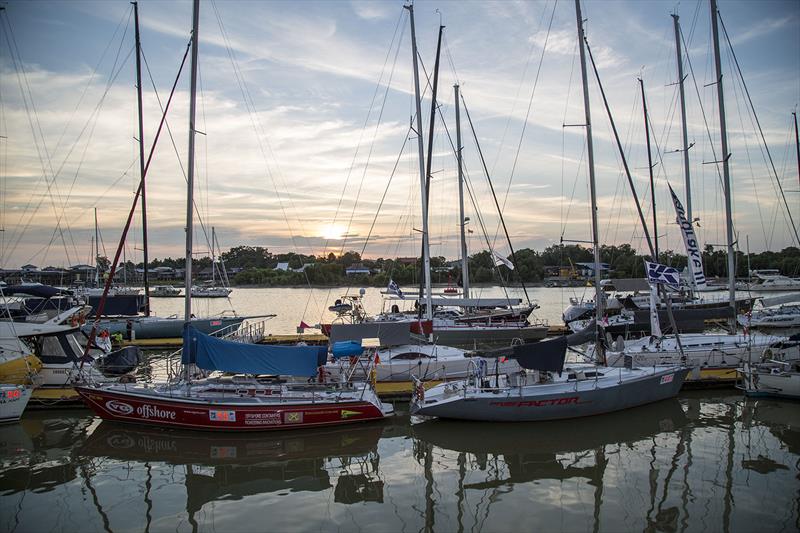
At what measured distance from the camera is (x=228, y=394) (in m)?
17.3

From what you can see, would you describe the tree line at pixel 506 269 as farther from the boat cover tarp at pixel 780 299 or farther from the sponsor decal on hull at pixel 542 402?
the sponsor decal on hull at pixel 542 402

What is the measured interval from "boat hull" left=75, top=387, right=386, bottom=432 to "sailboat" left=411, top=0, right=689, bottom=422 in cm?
244

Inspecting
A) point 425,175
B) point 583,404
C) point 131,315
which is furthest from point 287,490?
point 131,315

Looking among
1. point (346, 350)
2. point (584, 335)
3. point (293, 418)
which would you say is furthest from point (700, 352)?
point (293, 418)

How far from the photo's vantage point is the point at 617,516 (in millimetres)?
11617

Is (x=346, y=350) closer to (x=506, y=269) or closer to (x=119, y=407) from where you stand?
(x=119, y=407)

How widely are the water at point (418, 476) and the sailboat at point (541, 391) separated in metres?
0.47

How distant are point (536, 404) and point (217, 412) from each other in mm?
10056

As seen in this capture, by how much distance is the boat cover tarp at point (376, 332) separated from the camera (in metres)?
22.2

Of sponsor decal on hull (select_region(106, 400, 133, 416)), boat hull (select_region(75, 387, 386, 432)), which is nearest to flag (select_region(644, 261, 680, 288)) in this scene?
boat hull (select_region(75, 387, 386, 432))

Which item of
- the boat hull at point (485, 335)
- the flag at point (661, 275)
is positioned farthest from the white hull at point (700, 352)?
the boat hull at point (485, 335)

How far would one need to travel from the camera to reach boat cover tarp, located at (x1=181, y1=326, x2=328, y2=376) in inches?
688

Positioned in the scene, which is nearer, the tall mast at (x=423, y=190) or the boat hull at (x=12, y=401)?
the boat hull at (x=12, y=401)

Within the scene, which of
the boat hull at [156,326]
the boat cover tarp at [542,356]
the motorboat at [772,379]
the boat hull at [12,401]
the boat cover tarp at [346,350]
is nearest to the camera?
the boat cover tarp at [542,356]
